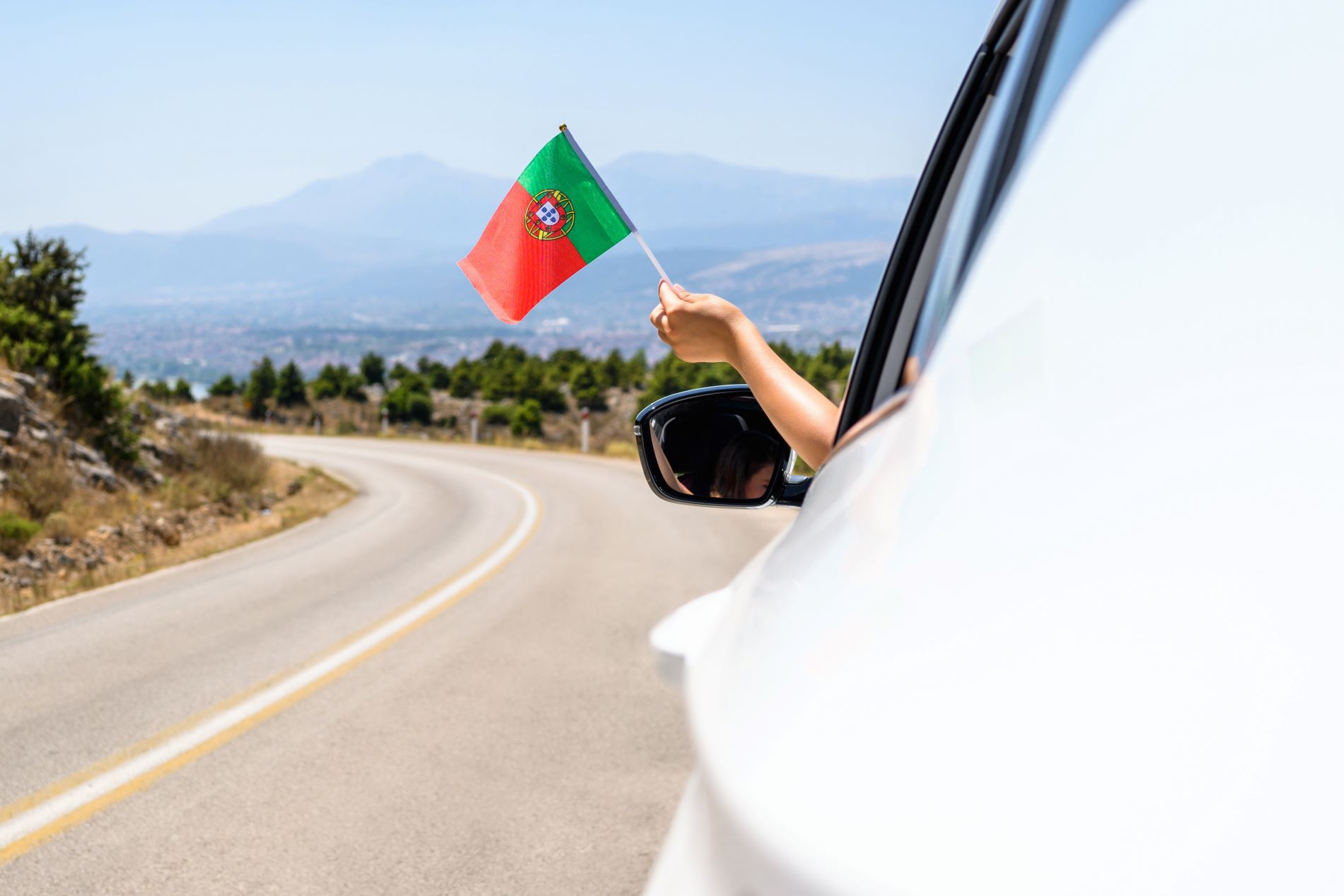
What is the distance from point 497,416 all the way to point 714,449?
45.6m

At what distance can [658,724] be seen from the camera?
19.4 ft

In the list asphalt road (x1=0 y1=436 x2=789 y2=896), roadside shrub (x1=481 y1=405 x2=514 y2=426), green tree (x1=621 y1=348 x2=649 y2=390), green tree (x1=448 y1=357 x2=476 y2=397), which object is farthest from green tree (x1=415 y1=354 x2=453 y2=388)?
asphalt road (x1=0 y1=436 x2=789 y2=896)

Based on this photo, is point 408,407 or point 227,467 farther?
point 408,407

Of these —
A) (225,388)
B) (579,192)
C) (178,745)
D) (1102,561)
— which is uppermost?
(579,192)

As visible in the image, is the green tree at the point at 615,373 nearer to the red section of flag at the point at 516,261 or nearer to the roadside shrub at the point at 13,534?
the roadside shrub at the point at 13,534

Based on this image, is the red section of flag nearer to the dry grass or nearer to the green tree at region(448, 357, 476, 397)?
the dry grass

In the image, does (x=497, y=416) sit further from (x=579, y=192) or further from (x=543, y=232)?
(x=579, y=192)

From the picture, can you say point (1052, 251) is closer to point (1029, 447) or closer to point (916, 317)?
point (1029, 447)

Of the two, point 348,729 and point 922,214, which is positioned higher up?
point 922,214

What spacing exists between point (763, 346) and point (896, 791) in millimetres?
1406

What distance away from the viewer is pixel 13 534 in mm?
11375

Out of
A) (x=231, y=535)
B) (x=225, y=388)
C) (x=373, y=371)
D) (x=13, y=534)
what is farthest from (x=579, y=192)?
(x=225, y=388)

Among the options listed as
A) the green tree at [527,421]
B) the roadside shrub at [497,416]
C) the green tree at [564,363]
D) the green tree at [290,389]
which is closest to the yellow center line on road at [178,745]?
the green tree at [527,421]

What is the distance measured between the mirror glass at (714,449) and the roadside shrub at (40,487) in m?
12.4
